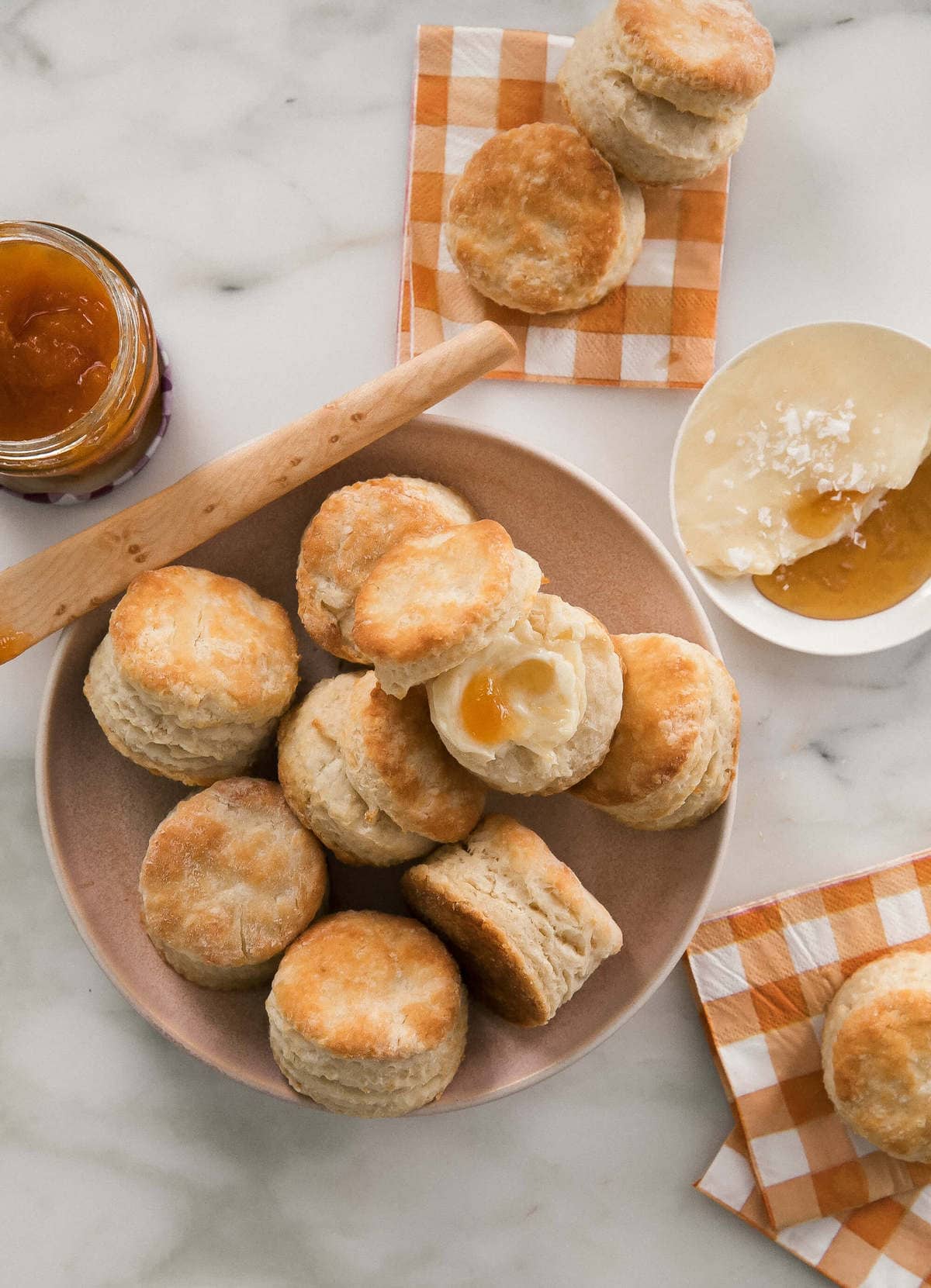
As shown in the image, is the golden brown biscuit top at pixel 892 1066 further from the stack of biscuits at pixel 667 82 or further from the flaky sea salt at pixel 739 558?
the stack of biscuits at pixel 667 82

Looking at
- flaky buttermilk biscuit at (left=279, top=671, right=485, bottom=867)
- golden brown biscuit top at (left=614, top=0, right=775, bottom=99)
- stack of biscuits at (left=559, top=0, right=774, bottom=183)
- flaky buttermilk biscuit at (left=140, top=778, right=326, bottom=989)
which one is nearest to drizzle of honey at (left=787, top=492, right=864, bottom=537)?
stack of biscuits at (left=559, top=0, right=774, bottom=183)

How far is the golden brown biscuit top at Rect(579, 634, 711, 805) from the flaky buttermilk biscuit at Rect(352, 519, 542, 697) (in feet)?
1.11

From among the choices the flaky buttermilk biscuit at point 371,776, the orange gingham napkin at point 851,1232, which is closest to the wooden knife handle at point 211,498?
the flaky buttermilk biscuit at point 371,776

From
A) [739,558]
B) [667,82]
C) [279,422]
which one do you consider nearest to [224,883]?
[279,422]

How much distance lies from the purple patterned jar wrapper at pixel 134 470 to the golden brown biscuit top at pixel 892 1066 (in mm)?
2172

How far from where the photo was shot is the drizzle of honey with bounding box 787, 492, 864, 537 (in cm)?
258

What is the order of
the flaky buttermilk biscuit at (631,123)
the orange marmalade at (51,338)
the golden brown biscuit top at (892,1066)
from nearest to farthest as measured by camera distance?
the orange marmalade at (51,338), the flaky buttermilk biscuit at (631,123), the golden brown biscuit top at (892,1066)

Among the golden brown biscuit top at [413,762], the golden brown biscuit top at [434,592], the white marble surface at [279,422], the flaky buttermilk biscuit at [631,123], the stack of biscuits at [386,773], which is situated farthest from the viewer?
the white marble surface at [279,422]

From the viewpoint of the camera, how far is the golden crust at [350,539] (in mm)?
2297

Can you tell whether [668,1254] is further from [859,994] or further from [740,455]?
[740,455]

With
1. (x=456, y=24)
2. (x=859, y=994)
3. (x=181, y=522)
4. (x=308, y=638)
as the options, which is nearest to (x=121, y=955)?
(x=308, y=638)

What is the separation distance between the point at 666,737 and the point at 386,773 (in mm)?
565

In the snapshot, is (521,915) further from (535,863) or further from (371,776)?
(371,776)

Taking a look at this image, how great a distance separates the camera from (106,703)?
2.30 meters
